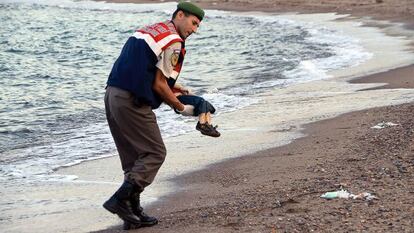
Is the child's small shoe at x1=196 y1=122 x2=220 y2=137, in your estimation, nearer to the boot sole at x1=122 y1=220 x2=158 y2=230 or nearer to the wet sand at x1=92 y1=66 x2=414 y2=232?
the wet sand at x1=92 y1=66 x2=414 y2=232

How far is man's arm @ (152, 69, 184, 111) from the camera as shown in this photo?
645 cm

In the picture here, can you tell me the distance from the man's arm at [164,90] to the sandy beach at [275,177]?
0.98 metres

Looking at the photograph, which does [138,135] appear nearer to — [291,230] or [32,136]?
[291,230]

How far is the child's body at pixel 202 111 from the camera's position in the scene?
21.4ft

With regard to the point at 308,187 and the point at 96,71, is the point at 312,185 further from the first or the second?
the point at 96,71

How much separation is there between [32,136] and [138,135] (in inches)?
271

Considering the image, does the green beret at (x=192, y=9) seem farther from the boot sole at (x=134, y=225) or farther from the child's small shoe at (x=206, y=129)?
the boot sole at (x=134, y=225)

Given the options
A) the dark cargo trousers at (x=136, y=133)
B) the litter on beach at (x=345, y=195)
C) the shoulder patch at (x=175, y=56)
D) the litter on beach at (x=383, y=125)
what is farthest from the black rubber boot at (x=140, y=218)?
the litter on beach at (x=383, y=125)

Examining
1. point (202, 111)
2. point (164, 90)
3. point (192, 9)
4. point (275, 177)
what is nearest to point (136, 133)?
point (164, 90)

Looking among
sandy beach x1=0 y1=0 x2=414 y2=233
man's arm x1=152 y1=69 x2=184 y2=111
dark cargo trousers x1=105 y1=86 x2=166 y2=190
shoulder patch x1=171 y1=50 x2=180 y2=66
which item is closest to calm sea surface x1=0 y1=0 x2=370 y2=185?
sandy beach x1=0 y1=0 x2=414 y2=233

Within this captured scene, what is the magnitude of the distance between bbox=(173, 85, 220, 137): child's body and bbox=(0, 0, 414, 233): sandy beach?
71 cm

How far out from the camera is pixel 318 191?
717 centimetres

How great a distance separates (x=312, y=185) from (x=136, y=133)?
1731 mm

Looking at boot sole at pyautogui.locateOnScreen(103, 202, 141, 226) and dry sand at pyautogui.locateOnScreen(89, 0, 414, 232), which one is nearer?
dry sand at pyautogui.locateOnScreen(89, 0, 414, 232)
